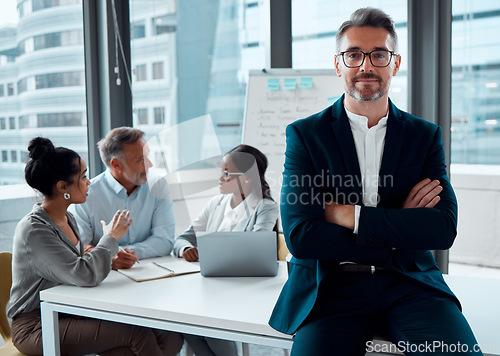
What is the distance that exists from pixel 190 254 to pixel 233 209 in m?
0.32

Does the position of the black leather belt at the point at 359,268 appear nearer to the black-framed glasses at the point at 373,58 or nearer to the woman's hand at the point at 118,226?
the black-framed glasses at the point at 373,58

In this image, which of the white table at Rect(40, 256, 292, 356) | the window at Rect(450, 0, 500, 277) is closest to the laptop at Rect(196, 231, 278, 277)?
the white table at Rect(40, 256, 292, 356)

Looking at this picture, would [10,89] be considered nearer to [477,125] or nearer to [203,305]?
[203,305]

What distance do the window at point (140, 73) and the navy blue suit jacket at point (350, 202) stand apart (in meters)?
2.40

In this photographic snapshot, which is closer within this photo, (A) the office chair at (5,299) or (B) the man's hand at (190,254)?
(A) the office chair at (5,299)

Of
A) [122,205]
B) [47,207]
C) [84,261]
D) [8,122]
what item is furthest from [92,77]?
[84,261]

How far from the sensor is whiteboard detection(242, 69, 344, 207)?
3.41 metres

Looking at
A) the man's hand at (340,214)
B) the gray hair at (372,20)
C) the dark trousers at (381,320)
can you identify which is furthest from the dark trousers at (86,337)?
the gray hair at (372,20)

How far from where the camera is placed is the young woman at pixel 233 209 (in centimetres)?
228

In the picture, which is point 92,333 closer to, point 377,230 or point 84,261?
point 84,261

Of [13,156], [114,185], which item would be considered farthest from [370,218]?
[13,156]

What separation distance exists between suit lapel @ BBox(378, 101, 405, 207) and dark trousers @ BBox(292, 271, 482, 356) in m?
0.27

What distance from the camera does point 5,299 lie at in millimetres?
2229

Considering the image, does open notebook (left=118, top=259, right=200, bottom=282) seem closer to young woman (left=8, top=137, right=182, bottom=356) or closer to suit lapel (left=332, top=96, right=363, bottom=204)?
young woman (left=8, top=137, right=182, bottom=356)
